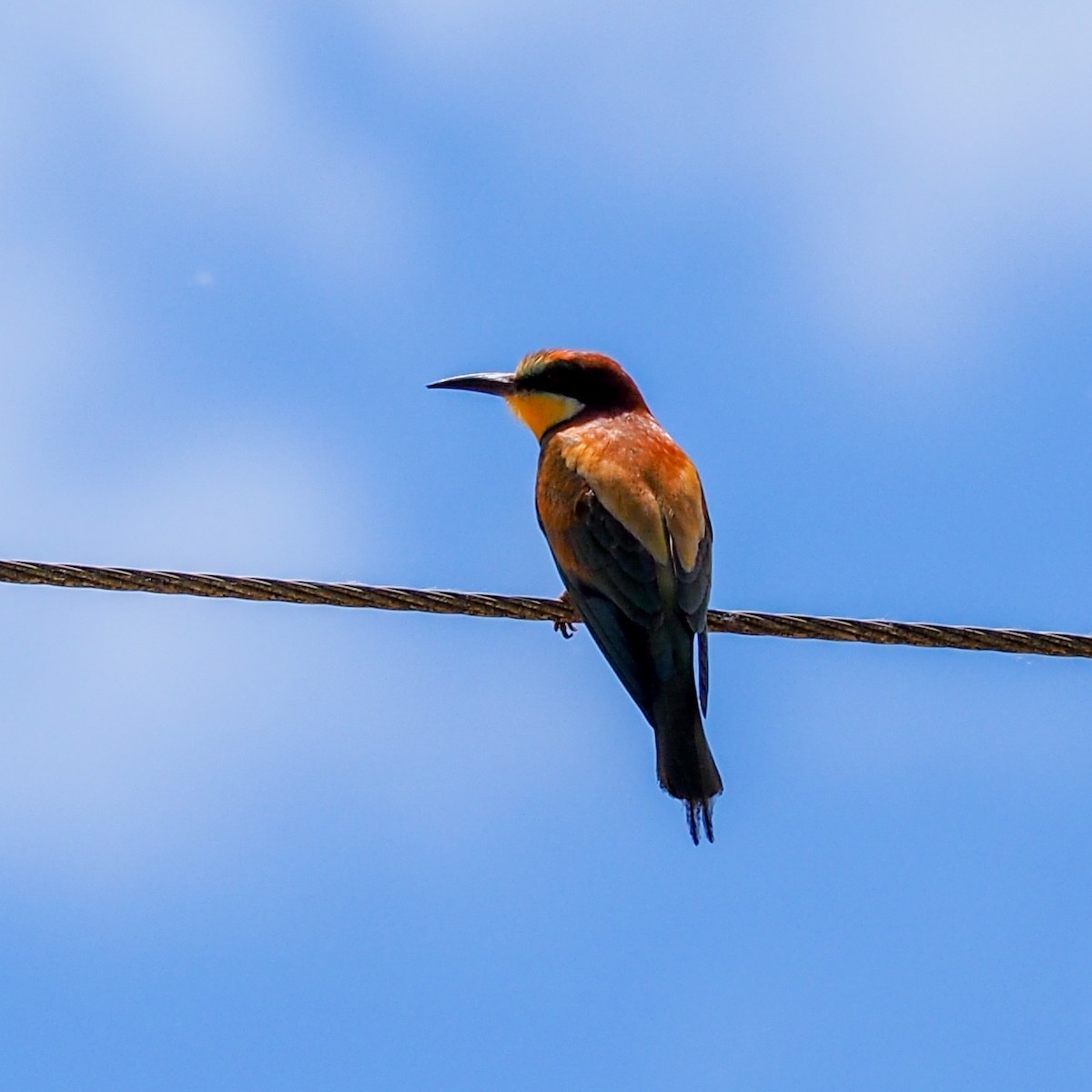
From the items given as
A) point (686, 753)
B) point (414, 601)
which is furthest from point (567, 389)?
point (414, 601)

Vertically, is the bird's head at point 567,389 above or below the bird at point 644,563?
above

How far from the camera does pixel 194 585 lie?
3.25 meters

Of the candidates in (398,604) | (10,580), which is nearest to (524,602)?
(398,604)

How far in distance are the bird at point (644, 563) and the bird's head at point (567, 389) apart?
0.17 metres

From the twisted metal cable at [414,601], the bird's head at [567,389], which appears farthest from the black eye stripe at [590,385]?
the twisted metal cable at [414,601]

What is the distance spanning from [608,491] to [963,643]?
147cm

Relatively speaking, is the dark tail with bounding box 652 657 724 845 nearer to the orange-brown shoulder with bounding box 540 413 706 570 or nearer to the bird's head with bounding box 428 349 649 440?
the orange-brown shoulder with bounding box 540 413 706 570

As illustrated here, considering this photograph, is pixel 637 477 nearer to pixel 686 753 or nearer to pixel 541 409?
pixel 686 753

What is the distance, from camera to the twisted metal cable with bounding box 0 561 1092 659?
3.20 metres

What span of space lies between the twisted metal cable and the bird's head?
209 centimetres

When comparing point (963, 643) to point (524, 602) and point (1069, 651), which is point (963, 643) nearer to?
point (1069, 651)

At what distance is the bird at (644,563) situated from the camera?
4188 mm

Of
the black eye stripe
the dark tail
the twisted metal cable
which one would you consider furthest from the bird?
the twisted metal cable

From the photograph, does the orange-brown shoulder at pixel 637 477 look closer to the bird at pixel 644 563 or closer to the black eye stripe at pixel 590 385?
the bird at pixel 644 563
